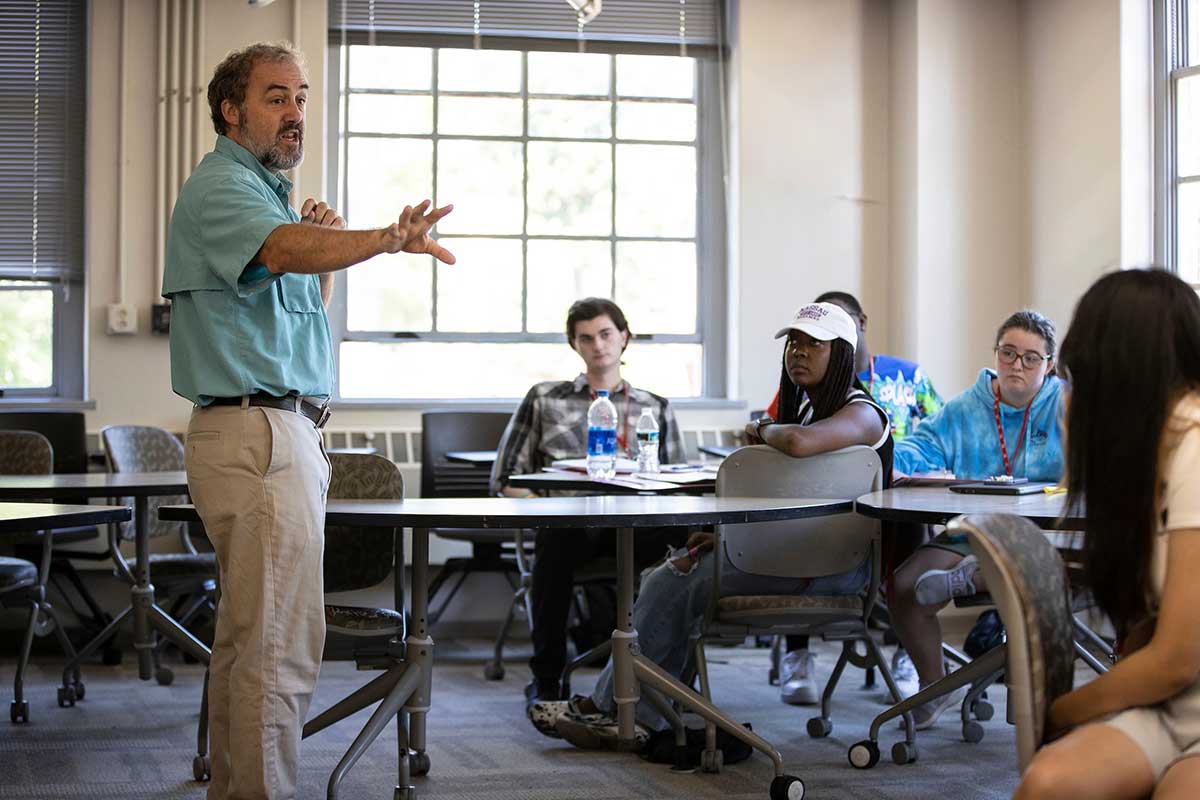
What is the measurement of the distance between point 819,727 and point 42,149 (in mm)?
4138

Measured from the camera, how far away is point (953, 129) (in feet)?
20.1

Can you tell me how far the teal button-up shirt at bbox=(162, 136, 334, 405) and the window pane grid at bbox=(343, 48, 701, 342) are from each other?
3.59 metres

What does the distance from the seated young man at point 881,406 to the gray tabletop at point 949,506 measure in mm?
878

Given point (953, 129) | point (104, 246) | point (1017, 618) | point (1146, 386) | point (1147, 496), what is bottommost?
point (1017, 618)

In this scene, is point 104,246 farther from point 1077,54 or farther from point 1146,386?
point 1146,386

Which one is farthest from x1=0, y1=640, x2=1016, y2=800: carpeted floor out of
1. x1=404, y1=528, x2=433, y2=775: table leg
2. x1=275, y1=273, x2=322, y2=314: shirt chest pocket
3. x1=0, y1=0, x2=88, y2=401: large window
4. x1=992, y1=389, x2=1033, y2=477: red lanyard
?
x1=0, y1=0, x2=88, y2=401: large window

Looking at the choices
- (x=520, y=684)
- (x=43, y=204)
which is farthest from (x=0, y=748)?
(x=43, y=204)

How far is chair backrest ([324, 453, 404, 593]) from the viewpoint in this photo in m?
3.41

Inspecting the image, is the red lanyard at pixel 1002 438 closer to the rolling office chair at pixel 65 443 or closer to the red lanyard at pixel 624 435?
the red lanyard at pixel 624 435

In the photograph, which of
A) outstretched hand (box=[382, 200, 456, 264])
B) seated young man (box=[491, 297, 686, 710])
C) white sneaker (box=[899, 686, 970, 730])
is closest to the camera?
outstretched hand (box=[382, 200, 456, 264])

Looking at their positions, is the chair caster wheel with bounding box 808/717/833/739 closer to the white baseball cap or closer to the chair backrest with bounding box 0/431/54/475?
the white baseball cap

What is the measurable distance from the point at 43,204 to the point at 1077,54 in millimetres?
4444

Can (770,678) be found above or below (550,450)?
below

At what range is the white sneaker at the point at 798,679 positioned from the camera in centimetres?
442
